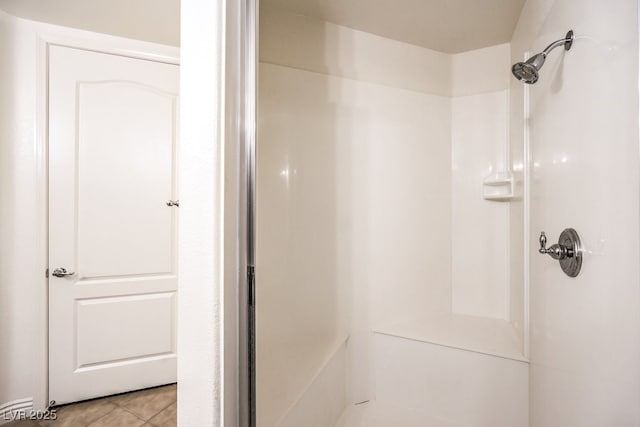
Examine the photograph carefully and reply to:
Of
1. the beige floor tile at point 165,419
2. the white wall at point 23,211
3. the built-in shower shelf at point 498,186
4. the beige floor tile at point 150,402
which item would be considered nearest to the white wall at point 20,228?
the white wall at point 23,211

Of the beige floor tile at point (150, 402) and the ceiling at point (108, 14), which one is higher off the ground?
the ceiling at point (108, 14)

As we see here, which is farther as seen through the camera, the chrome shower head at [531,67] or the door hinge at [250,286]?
the chrome shower head at [531,67]

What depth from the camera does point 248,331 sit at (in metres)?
0.76

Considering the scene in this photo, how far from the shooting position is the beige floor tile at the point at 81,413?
171 cm

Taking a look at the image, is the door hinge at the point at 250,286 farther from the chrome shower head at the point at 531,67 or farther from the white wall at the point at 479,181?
the white wall at the point at 479,181

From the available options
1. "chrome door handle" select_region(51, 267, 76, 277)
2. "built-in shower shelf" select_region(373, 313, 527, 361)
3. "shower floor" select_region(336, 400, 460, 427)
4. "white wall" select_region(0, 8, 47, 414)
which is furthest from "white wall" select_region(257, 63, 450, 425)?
"white wall" select_region(0, 8, 47, 414)

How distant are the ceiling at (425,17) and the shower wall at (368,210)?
67mm

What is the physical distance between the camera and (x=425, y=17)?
2012 mm

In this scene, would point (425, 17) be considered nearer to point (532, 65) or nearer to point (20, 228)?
point (532, 65)

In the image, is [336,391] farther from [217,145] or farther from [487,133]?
[487,133]

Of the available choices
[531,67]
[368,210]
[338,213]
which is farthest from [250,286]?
[368,210]

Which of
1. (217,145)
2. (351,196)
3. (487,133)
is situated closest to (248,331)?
(217,145)

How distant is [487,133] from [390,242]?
1044 mm

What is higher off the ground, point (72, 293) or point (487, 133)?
point (487, 133)
